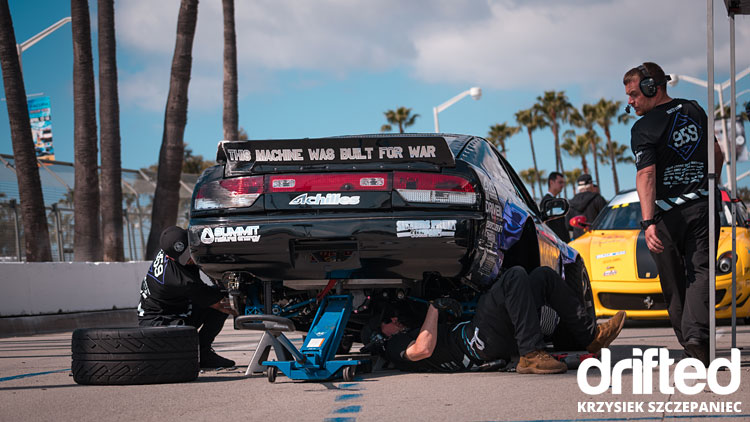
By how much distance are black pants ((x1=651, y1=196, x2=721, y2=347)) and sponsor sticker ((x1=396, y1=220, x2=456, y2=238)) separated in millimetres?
1347

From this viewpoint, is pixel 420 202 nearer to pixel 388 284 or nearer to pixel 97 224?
pixel 388 284

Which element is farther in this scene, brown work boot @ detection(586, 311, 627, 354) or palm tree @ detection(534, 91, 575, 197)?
palm tree @ detection(534, 91, 575, 197)

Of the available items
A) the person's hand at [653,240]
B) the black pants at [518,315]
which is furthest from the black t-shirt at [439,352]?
the person's hand at [653,240]

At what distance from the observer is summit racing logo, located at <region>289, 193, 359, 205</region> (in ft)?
18.2

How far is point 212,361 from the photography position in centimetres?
697

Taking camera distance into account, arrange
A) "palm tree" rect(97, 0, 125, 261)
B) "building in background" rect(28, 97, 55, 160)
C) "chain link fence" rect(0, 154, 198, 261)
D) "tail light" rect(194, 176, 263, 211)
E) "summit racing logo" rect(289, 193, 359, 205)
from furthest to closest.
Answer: "building in background" rect(28, 97, 55, 160), "palm tree" rect(97, 0, 125, 261), "chain link fence" rect(0, 154, 198, 261), "tail light" rect(194, 176, 263, 211), "summit racing logo" rect(289, 193, 359, 205)

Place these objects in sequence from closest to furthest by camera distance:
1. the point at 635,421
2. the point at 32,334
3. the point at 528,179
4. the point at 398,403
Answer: the point at 635,421, the point at 398,403, the point at 32,334, the point at 528,179

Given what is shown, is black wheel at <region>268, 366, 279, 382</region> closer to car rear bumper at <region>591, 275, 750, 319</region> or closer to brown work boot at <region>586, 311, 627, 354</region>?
brown work boot at <region>586, 311, 627, 354</region>

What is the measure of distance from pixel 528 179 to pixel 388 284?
10464 cm

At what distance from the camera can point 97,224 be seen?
59.5ft

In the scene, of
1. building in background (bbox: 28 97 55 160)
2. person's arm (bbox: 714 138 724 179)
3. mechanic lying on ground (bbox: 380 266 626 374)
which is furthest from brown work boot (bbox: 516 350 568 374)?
building in background (bbox: 28 97 55 160)

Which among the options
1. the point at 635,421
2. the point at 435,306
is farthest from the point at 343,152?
the point at 635,421

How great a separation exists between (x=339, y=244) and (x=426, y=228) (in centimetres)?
53

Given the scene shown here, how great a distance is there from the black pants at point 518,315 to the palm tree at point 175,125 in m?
13.4
